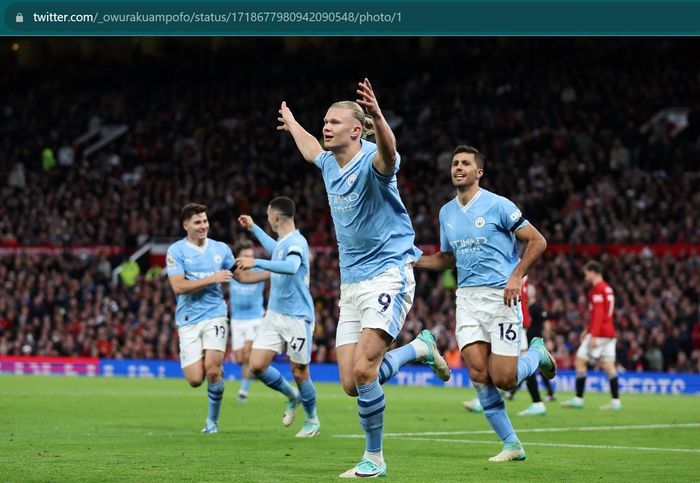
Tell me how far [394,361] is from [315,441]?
331 centimetres

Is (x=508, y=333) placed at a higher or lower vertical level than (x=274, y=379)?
higher

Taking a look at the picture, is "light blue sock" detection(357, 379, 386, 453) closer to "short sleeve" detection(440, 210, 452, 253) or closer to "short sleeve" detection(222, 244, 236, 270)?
"short sleeve" detection(440, 210, 452, 253)

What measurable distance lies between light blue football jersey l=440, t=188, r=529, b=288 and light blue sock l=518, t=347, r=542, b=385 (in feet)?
2.45

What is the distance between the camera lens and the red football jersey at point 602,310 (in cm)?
2125

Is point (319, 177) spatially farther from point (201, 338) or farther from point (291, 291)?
point (201, 338)

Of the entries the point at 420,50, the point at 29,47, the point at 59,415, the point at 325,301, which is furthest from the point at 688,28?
the point at 29,47

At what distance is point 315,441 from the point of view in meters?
13.0

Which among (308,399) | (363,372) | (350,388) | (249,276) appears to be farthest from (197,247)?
(363,372)

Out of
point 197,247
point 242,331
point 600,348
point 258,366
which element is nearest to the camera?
point 197,247

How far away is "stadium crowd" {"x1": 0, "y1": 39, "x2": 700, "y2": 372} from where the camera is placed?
3088cm

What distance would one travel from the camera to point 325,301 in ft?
106

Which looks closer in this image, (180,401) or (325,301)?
(180,401)

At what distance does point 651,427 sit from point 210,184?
983 inches

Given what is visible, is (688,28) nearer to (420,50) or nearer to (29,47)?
(420,50)
